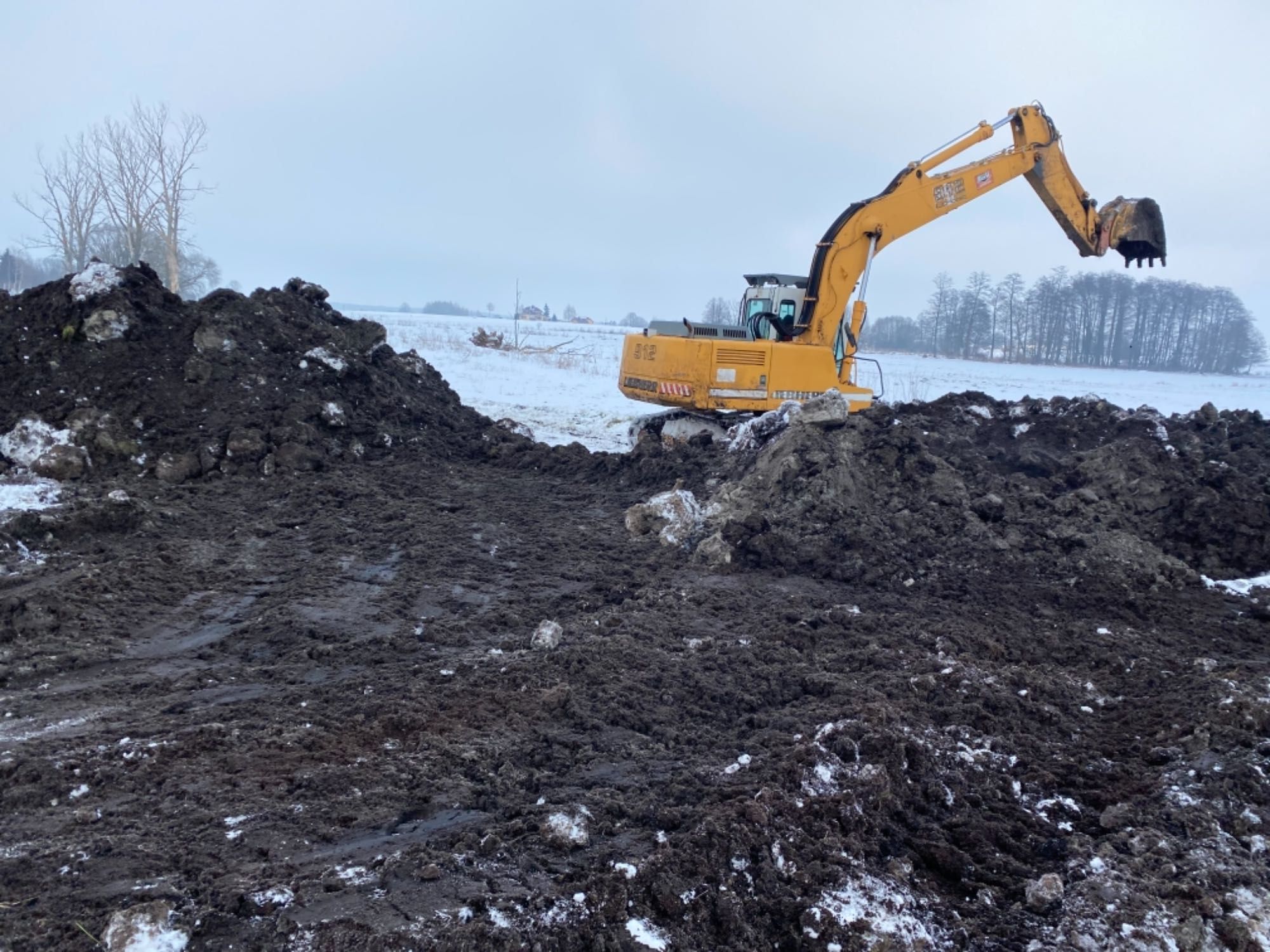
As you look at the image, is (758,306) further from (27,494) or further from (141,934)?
(141,934)

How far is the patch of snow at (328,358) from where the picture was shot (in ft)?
33.0

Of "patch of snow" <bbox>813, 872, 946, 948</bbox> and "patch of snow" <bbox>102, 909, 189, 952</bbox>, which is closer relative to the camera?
"patch of snow" <bbox>102, 909, 189, 952</bbox>

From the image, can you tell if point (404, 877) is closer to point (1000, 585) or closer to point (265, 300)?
point (1000, 585)

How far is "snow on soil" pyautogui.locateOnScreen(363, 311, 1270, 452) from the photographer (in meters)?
16.2

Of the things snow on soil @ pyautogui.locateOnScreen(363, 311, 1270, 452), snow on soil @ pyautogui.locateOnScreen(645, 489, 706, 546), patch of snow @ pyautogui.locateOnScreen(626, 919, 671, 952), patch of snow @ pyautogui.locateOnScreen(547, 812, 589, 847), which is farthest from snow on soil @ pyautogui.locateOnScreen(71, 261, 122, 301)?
patch of snow @ pyautogui.locateOnScreen(626, 919, 671, 952)

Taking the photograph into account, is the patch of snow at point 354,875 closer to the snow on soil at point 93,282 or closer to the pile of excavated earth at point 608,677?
the pile of excavated earth at point 608,677

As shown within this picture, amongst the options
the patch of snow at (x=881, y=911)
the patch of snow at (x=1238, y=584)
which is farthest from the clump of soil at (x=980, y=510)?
the patch of snow at (x=881, y=911)

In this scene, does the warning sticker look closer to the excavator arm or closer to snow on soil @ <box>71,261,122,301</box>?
the excavator arm

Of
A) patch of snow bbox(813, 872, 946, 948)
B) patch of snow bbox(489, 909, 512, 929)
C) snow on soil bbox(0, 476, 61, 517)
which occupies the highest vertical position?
snow on soil bbox(0, 476, 61, 517)

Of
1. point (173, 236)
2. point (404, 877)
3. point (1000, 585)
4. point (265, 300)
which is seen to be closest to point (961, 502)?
point (1000, 585)

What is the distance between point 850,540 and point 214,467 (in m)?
6.36

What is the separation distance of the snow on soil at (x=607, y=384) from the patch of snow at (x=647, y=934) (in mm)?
9674

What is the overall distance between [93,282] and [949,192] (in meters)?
10.4

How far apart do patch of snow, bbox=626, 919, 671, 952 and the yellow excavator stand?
7832mm
